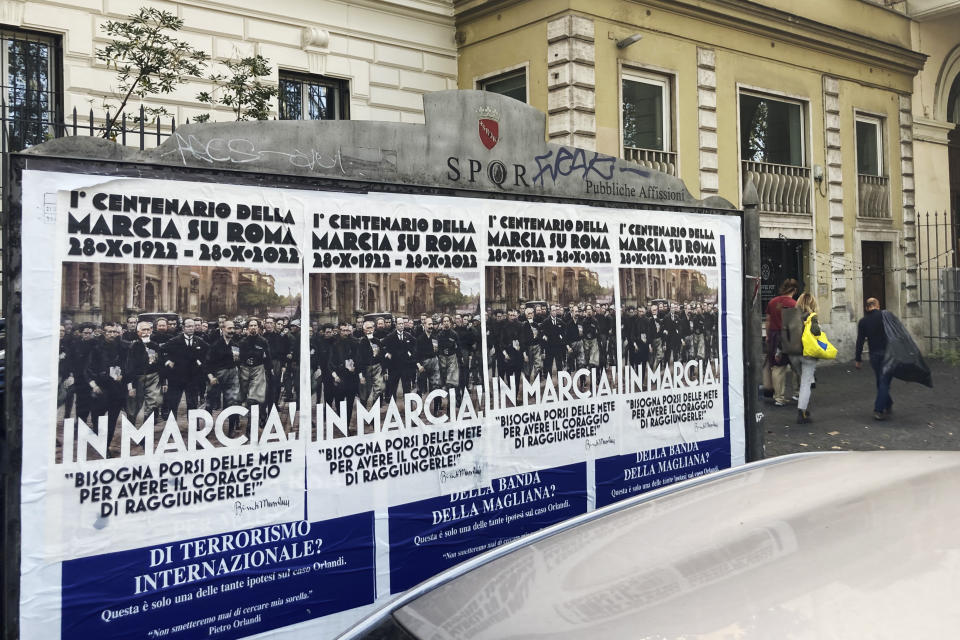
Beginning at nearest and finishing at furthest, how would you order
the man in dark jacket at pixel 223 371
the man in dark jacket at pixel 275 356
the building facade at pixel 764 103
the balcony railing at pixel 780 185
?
the man in dark jacket at pixel 223 371 → the man in dark jacket at pixel 275 356 → the building facade at pixel 764 103 → the balcony railing at pixel 780 185

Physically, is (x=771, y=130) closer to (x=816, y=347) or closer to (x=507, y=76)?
(x=507, y=76)

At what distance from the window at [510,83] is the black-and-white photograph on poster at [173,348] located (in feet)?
36.2

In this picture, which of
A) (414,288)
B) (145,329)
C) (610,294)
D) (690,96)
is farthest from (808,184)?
(145,329)

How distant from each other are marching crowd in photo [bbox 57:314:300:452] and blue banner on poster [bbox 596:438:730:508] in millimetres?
1956

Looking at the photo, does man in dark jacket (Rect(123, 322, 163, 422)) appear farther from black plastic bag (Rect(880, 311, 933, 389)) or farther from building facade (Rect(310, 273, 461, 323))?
black plastic bag (Rect(880, 311, 933, 389))

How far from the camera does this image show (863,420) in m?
10.7

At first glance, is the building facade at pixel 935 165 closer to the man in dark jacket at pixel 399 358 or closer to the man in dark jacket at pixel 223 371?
the man in dark jacket at pixel 399 358

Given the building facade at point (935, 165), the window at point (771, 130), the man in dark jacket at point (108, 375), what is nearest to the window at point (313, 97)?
the window at point (771, 130)

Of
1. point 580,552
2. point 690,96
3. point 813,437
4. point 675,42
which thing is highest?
point 675,42

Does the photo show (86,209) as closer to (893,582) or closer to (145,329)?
(145,329)

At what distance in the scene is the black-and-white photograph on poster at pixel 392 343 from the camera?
3391 millimetres

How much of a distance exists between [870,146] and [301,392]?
18.2 meters

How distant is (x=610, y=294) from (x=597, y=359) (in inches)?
14.4

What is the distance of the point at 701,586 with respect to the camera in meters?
1.57
